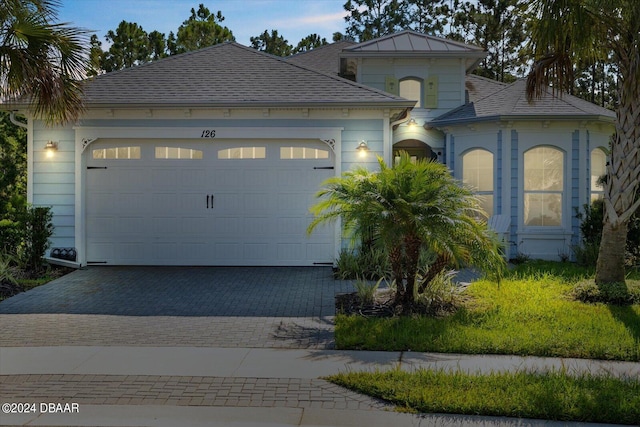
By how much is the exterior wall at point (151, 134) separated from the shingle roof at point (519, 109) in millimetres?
3046

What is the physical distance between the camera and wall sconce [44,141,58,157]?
12.8m

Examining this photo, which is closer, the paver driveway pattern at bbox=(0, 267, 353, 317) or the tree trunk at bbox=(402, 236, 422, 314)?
the tree trunk at bbox=(402, 236, 422, 314)

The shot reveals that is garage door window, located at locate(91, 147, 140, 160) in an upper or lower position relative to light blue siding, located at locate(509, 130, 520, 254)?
upper

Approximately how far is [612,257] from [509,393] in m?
5.20

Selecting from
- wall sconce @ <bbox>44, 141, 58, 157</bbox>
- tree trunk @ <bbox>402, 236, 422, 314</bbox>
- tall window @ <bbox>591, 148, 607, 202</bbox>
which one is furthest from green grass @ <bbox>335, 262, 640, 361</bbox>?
wall sconce @ <bbox>44, 141, 58, 157</bbox>

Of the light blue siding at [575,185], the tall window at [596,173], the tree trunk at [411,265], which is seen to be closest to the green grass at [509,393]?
the tree trunk at [411,265]

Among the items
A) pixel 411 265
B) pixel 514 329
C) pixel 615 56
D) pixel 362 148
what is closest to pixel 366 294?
pixel 411 265

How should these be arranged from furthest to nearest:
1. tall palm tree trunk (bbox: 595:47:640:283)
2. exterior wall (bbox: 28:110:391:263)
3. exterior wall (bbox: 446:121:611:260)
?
exterior wall (bbox: 446:121:611:260) → exterior wall (bbox: 28:110:391:263) → tall palm tree trunk (bbox: 595:47:640:283)

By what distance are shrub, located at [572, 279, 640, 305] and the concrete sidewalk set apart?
297cm

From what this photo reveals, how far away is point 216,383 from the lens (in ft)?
18.8

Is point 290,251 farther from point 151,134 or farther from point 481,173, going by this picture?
point 481,173

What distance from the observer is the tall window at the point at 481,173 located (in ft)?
47.8

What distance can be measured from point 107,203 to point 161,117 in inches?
85.4

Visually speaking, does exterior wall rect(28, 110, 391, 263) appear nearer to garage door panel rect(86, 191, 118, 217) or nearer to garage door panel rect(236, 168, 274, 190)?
garage door panel rect(86, 191, 118, 217)
